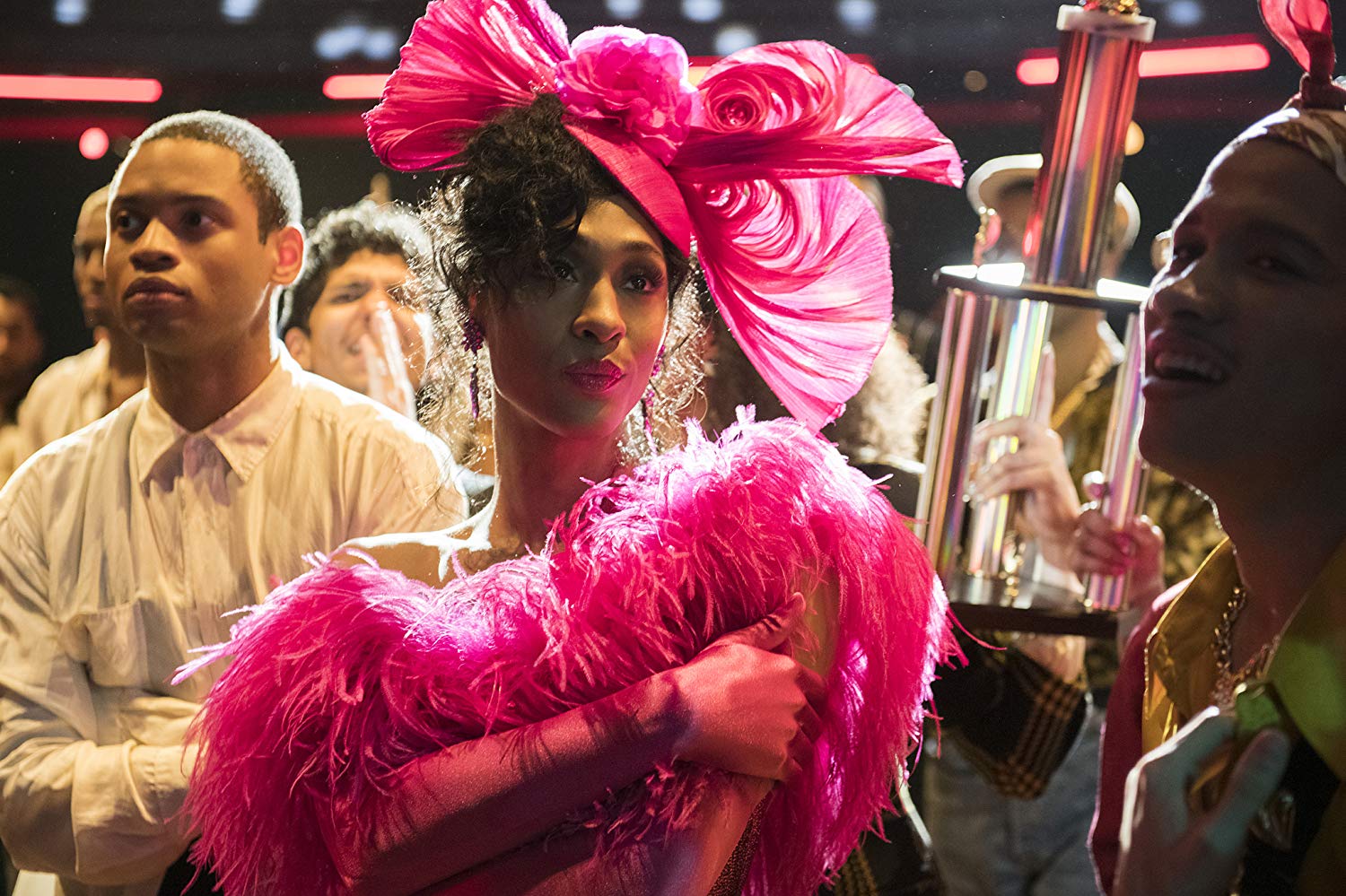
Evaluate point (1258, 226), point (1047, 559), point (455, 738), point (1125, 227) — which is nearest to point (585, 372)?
point (455, 738)

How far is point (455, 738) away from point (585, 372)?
0.34 meters

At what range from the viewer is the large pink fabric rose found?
120cm

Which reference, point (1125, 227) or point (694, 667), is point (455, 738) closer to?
point (694, 667)

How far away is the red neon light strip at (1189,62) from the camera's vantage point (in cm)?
191

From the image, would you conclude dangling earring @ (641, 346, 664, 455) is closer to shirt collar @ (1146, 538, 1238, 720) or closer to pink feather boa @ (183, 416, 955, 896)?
pink feather boa @ (183, 416, 955, 896)

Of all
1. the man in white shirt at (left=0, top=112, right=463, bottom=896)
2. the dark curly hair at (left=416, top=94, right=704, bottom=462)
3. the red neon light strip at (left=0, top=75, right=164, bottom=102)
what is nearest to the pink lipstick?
the dark curly hair at (left=416, top=94, right=704, bottom=462)

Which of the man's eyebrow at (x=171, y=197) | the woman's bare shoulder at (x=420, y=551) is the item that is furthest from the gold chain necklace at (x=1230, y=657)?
the man's eyebrow at (x=171, y=197)

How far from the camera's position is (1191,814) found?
31.5 inches

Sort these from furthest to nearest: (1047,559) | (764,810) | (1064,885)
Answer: (1064,885) < (1047,559) < (764,810)

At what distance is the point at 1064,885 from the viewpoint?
228 centimetres

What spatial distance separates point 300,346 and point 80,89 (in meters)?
0.56

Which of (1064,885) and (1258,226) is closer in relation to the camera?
(1258,226)

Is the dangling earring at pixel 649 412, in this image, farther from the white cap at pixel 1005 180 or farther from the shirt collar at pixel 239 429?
the white cap at pixel 1005 180

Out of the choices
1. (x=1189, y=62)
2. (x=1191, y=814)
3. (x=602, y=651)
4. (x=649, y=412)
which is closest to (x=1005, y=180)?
(x=1189, y=62)
